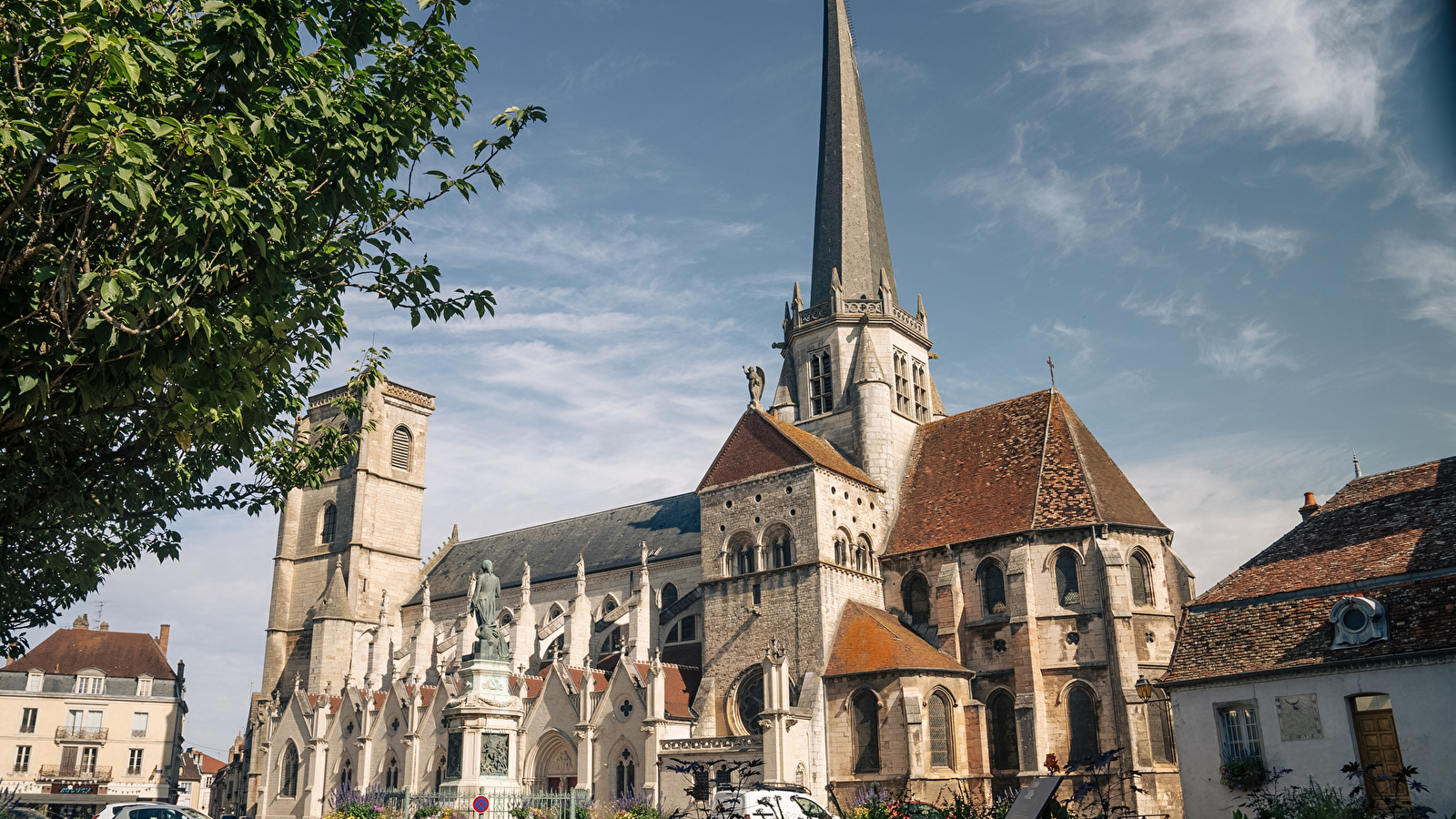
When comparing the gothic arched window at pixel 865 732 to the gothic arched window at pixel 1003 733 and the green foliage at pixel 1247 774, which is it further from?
the green foliage at pixel 1247 774

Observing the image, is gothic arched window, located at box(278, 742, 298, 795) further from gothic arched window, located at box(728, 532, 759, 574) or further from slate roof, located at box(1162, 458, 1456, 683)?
slate roof, located at box(1162, 458, 1456, 683)

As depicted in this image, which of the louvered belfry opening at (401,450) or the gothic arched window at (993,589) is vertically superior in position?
the louvered belfry opening at (401,450)

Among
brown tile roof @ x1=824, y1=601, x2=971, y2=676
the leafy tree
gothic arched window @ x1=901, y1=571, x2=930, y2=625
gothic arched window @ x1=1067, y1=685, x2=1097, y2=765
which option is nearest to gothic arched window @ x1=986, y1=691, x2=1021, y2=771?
brown tile roof @ x1=824, y1=601, x2=971, y2=676

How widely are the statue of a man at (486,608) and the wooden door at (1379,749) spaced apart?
16.9m

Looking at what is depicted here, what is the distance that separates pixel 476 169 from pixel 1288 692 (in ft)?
58.5

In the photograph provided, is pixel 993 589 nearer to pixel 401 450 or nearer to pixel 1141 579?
pixel 1141 579

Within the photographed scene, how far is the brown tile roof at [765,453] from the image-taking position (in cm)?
3397

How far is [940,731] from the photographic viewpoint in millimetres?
29297

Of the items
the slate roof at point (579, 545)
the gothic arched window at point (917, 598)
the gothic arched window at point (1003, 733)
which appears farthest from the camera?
the slate roof at point (579, 545)

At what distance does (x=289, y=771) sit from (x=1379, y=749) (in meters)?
41.2

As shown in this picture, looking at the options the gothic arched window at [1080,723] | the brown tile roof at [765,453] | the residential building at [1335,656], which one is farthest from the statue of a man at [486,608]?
the gothic arched window at [1080,723]

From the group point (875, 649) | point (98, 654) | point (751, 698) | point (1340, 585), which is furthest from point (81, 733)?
point (1340, 585)

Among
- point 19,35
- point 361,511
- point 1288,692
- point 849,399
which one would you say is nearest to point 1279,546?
point 1288,692

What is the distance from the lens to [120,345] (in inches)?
328
